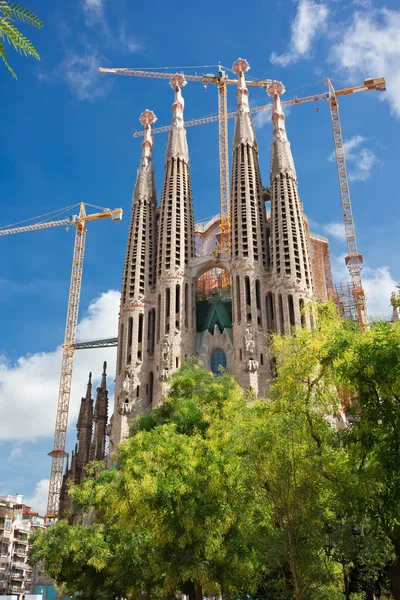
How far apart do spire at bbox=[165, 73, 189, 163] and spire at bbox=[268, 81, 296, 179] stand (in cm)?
891

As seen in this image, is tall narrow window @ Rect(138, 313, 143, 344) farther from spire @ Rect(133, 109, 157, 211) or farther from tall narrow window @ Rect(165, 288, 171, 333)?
spire @ Rect(133, 109, 157, 211)

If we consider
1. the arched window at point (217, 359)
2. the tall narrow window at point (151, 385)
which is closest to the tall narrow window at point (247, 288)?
the arched window at point (217, 359)

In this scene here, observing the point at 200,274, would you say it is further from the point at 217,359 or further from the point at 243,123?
the point at 243,123

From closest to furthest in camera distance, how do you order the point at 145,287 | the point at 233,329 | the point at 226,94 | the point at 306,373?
the point at 306,373
the point at 233,329
the point at 145,287
the point at 226,94

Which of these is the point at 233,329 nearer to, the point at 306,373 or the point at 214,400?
the point at 214,400

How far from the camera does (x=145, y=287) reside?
178ft

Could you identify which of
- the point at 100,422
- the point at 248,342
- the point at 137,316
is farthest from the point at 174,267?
the point at 100,422

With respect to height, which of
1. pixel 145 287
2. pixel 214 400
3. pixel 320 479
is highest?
pixel 145 287

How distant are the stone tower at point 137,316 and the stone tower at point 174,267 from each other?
1.20 m

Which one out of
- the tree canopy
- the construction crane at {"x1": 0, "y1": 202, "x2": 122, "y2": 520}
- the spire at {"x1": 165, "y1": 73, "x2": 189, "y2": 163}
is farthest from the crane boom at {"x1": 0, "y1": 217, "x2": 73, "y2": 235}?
the tree canopy

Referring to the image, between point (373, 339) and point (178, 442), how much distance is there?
32.2 feet

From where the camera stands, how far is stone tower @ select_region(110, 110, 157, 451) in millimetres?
49188

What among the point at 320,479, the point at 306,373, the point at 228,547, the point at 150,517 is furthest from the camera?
the point at 150,517

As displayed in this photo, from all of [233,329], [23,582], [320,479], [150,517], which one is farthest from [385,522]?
[23,582]
